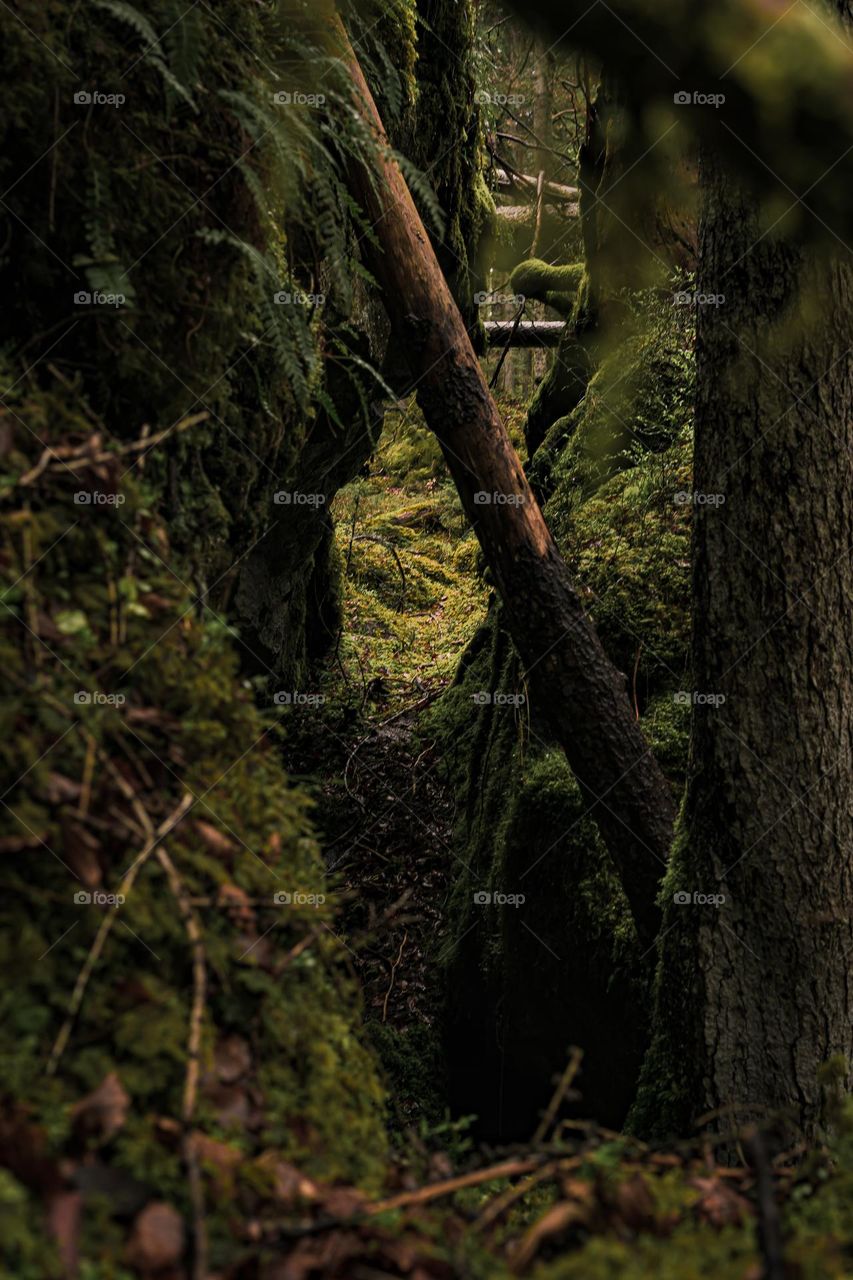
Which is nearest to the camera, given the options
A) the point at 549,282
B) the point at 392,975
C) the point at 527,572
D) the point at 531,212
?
the point at 527,572

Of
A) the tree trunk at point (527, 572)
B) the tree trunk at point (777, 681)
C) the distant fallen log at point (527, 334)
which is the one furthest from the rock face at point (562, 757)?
the distant fallen log at point (527, 334)

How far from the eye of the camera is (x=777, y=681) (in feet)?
12.0

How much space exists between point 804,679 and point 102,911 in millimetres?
2949

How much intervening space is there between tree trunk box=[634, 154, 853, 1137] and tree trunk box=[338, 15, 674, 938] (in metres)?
0.95

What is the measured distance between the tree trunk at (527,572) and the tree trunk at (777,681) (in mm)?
952

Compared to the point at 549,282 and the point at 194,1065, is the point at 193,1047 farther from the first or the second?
the point at 549,282

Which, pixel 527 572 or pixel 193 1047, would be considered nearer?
pixel 193 1047

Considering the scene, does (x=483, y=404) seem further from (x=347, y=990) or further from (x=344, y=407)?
(x=347, y=990)

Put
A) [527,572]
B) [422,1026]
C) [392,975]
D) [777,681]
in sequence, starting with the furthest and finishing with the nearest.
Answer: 1. [392,975]
2. [422,1026]
3. [527,572]
4. [777,681]

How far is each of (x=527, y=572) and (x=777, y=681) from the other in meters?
1.47

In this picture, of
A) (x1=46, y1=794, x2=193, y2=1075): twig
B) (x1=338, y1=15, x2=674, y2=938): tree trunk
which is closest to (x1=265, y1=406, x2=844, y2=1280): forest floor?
(x1=46, y1=794, x2=193, y2=1075): twig

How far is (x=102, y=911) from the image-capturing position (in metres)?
1.52

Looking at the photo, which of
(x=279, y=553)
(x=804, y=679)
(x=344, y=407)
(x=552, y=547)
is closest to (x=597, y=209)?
(x=344, y=407)

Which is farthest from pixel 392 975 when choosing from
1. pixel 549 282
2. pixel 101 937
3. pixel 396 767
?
pixel 549 282
